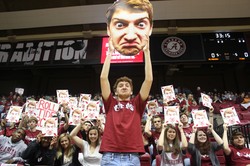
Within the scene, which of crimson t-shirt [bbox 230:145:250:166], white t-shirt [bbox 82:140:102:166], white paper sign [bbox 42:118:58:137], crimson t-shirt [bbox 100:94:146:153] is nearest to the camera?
crimson t-shirt [bbox 100:94:146:153]

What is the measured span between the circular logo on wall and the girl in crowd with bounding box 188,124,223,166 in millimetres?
6235

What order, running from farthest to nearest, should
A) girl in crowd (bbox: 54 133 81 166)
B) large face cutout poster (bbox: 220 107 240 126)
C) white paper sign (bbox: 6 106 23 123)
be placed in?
white paper sign (bbox: 6 106 23 123) < large face cutout poster (bbox: 220 107 240 126) < girl in crowd (bbox: 54 133 81 166)

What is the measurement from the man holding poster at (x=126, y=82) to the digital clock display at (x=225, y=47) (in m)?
7.80

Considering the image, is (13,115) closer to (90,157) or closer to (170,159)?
(90,157)

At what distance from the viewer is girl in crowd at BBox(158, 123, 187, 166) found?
11.2 feet

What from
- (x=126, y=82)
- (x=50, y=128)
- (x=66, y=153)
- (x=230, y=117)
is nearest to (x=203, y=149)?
(x=230, y=117)

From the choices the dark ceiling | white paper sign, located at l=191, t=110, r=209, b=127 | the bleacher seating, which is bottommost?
the bleacher seating

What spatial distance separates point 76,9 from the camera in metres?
10.3

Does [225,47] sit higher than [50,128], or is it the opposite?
[225,47]

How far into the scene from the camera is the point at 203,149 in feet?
11.8

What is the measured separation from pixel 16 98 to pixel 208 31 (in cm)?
790

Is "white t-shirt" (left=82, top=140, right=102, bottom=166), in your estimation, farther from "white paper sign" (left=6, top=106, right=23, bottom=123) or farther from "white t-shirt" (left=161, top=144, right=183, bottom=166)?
"white paper sign" (left=6, top=106, right=23, bottom=123)

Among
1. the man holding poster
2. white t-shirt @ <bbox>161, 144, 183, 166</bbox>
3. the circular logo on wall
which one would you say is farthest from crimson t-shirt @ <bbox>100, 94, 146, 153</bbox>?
the circular logo on wall

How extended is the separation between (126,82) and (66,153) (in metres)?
2.11
